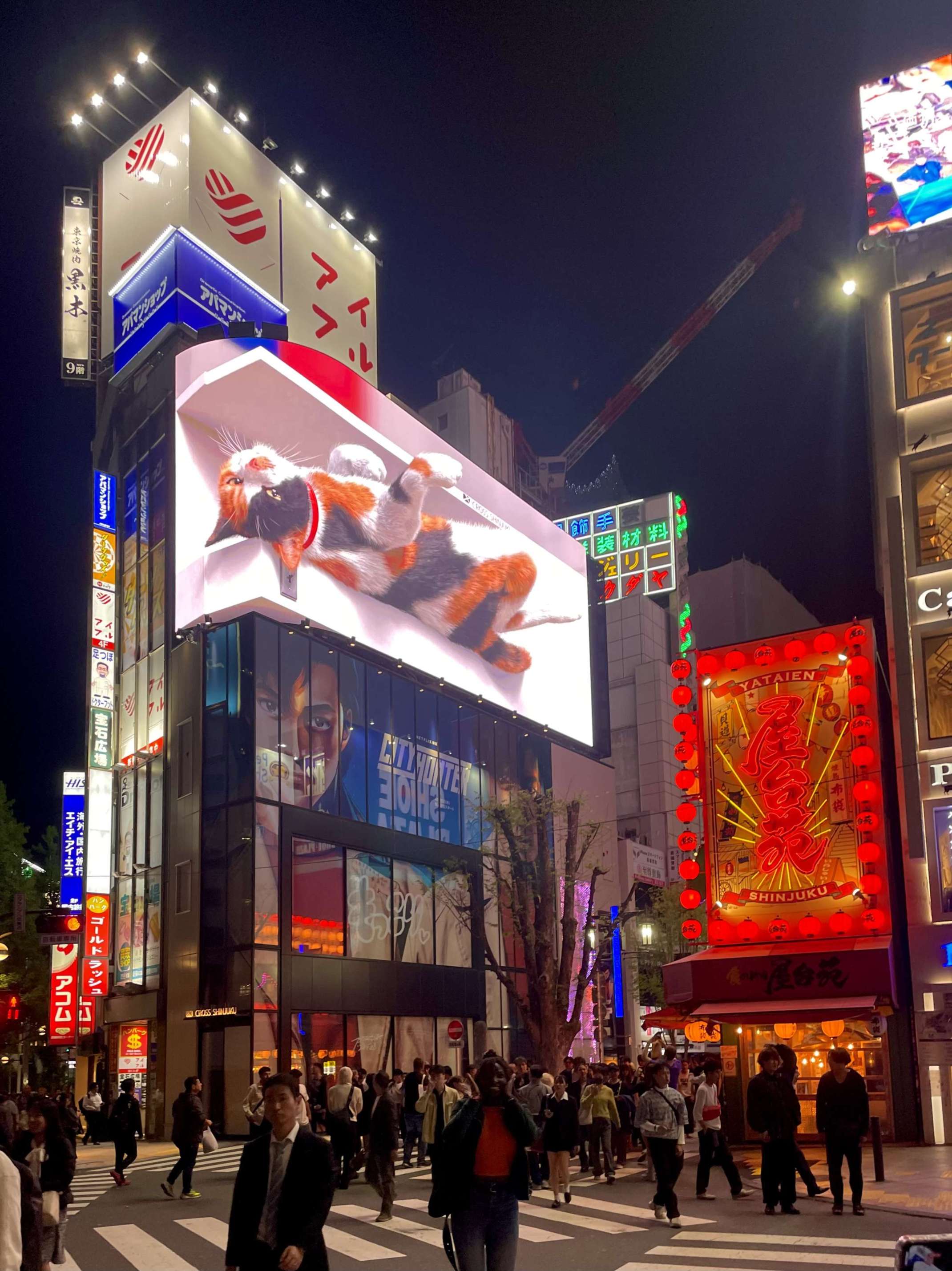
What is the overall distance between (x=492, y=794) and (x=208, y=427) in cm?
1611

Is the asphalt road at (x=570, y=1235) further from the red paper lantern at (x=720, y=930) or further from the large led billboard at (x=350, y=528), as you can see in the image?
the large led billboard at (x=350, y=528)

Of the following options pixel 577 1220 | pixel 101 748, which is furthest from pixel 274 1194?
pixel 101 748

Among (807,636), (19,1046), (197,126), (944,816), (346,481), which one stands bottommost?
(19,1046)

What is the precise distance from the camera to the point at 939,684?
2292 centimetres

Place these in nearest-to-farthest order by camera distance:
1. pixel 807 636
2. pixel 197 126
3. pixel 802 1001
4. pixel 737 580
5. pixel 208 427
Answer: pixel 802 1001 → pixel 807 636 → pixel 208 427 → pixel 197 126 → pixel 737 580

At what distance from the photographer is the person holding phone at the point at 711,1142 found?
16125mm

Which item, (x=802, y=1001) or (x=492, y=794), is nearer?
(x=802, y=1001)

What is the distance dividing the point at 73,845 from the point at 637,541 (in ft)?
171

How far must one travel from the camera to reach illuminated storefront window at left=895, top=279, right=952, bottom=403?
24203 mm

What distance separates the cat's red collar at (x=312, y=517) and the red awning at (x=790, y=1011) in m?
19.8

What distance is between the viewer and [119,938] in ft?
125

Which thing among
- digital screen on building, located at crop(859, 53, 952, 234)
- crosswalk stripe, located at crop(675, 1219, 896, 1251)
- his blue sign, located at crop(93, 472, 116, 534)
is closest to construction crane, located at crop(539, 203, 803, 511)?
his blue sign, located at crop(93, 472, 116, 534)

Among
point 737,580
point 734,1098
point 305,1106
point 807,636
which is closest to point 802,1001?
point 734,1098

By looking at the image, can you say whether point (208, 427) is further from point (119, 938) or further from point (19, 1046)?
point (19, 1046)
